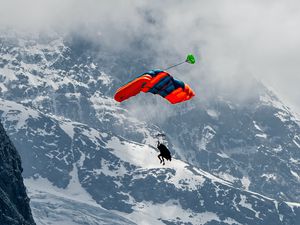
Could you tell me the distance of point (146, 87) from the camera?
12356 centimetres

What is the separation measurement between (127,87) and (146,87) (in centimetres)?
261

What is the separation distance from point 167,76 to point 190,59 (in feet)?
26.1

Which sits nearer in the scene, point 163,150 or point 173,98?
point 163,150

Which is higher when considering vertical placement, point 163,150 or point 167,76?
point 167,76

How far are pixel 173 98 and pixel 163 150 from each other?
418 inches

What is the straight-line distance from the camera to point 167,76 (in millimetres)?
125125

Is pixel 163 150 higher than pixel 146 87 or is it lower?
lower

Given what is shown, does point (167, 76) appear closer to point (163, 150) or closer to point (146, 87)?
point (146, 87)

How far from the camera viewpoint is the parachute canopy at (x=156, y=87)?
12212 centimetres

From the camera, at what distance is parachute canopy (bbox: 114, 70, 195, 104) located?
401 feet

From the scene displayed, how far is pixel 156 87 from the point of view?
125312 mm

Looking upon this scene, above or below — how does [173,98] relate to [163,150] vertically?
above

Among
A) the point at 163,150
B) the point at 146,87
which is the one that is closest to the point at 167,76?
the point at 146,87

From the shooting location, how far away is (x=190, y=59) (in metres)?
118
